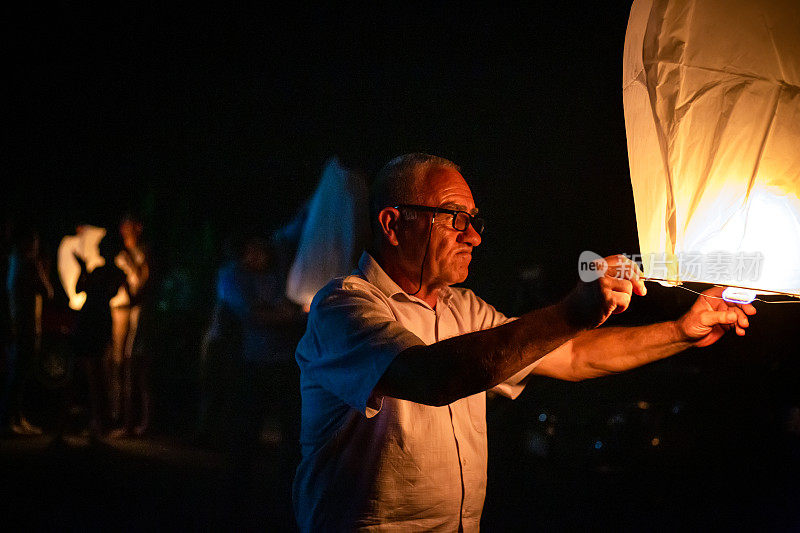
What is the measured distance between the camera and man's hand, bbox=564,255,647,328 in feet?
4.00

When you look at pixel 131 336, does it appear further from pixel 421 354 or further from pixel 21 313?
pixel 421 354

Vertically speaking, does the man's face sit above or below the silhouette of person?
above

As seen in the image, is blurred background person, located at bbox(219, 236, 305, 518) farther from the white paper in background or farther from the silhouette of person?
the silhouette of person

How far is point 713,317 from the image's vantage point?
1766 millimetres

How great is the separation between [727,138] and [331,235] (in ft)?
8.28

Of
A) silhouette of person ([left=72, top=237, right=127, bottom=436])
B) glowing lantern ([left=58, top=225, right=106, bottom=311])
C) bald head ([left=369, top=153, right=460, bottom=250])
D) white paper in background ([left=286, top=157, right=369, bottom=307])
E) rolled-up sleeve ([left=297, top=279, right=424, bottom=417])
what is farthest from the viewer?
glowing lantern ([left=58, top=225, right=106, bottom=311])

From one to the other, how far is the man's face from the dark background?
2.16m

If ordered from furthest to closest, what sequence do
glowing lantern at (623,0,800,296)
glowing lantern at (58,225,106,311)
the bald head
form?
glowing lantern at (58,225,106,311) < the bald head < glowing lantern at (623,0,800,296)

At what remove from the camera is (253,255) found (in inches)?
162

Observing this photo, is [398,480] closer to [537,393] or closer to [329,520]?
[329,520]

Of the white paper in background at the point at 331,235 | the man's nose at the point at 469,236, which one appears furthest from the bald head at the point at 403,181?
the white paper in background at the point at 331,235

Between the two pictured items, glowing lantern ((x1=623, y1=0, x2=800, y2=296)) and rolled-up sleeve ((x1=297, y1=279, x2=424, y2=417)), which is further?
rolled-up sleeve ((x1=297, y1=279, x2=424, y2=417))

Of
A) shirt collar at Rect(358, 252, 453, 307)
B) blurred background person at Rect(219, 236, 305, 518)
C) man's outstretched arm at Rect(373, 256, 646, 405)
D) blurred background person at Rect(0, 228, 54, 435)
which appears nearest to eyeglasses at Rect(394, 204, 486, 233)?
shirt collar at Rect(358, 252, 453, 307)

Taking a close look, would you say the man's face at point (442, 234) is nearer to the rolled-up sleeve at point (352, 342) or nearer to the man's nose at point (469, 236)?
the man's nose at point (469, 236)
